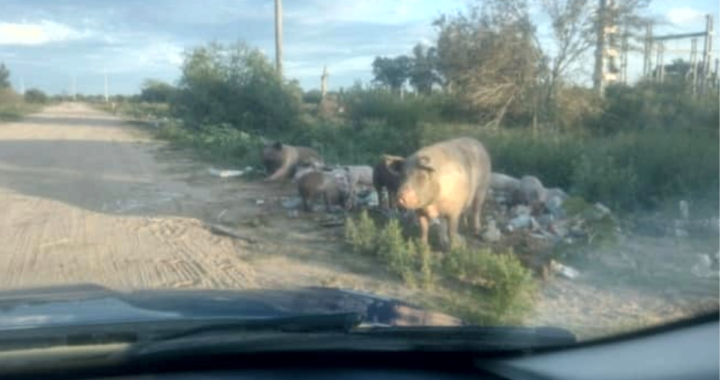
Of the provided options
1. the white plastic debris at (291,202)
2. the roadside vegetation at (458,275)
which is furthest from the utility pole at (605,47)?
the roadside vegetation at (458,275)

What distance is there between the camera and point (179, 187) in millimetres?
17641

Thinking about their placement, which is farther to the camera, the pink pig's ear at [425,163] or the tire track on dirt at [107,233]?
the pink pig's ear at [425,163]

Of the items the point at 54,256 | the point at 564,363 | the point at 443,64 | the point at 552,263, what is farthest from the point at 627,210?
the point at 443,64

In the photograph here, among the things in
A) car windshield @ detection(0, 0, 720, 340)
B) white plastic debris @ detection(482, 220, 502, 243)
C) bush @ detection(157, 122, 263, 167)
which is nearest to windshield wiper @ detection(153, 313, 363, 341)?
car windshield @ detection(0, 0, 720, 340)

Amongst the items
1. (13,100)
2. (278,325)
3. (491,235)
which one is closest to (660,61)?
(491,235)

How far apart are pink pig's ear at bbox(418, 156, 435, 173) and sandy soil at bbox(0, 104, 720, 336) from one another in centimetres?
132

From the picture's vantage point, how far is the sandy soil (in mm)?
8289

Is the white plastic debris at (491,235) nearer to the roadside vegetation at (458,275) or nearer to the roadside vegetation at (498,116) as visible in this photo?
the roadside vegetation at (458,275)

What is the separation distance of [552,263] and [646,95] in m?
15.0

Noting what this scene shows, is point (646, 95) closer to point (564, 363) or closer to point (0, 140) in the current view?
point (564, 363)

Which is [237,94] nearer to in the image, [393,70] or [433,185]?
[393,70]

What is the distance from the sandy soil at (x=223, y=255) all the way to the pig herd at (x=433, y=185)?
859 millimetres

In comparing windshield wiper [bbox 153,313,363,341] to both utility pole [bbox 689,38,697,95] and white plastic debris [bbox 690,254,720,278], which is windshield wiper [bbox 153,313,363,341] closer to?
white plastic debris [bbox 690,254,720,278]

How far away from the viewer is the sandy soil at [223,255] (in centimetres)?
829
